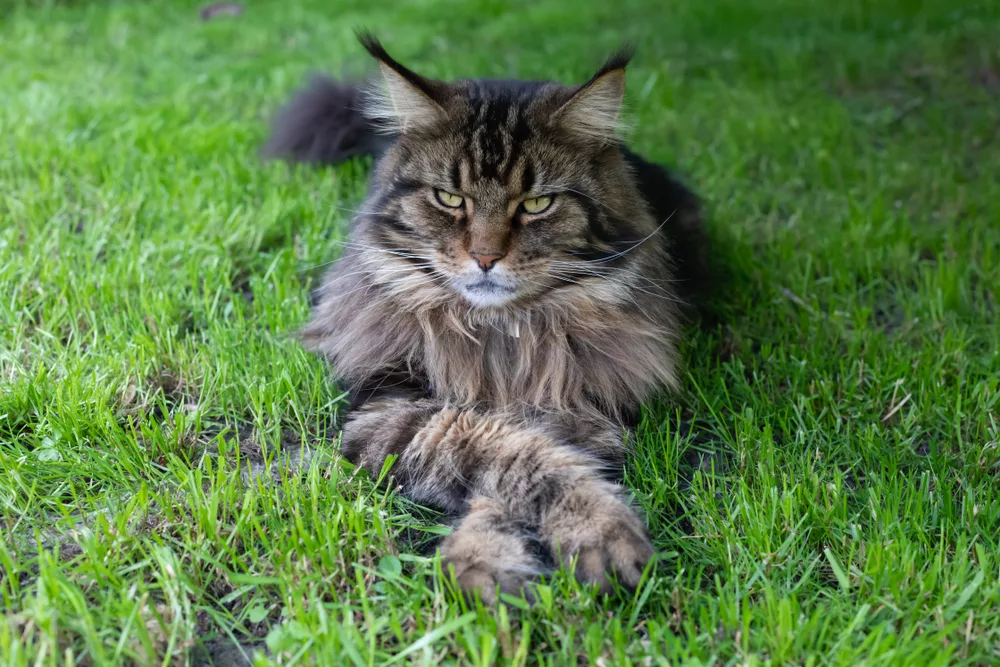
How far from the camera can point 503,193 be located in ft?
6.81

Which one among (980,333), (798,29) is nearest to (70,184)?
(980,333)

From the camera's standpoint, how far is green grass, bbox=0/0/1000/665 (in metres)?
1.56

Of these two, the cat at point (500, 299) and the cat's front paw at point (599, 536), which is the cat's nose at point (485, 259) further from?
the cat's front paw at point (599, 536)

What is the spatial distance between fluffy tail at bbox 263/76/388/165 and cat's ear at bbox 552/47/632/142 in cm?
165

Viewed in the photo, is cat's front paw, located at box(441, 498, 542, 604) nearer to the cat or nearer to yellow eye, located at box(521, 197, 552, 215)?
the cat

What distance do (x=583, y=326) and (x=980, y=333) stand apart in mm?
1386

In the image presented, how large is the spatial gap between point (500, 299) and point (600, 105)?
1.80 feet

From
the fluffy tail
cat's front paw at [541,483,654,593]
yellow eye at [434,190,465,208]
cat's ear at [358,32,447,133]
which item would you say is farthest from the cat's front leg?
the fluffy tail

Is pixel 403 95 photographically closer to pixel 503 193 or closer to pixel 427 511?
pixel 503 193

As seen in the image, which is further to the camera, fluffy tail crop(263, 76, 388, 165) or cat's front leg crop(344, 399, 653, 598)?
fluffy tail crop(263, 76, 388, 165)

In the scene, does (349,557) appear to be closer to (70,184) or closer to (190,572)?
(190,572)

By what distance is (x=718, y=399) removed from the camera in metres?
2.34

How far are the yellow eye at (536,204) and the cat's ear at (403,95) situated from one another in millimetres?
311

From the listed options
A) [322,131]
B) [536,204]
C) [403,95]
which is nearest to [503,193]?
[536,204]
